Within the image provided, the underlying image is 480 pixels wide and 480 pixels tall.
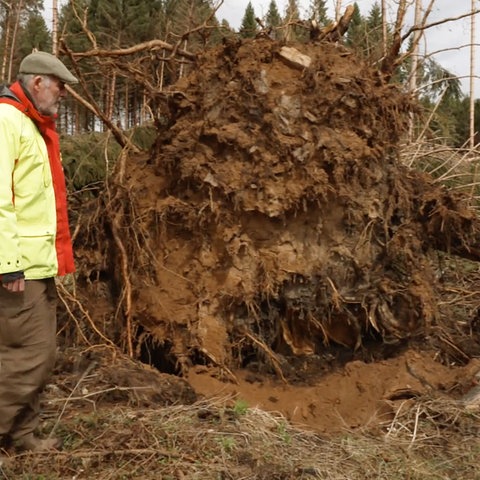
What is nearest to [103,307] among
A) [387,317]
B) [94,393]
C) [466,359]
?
[94,393]

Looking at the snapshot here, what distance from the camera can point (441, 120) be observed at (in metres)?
8.39

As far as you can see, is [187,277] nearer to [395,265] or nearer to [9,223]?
[395,265]

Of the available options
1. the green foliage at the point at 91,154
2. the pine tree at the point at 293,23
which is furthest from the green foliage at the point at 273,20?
the green foliage at the point at 91,154

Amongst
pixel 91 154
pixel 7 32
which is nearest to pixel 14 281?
pixel 91 154

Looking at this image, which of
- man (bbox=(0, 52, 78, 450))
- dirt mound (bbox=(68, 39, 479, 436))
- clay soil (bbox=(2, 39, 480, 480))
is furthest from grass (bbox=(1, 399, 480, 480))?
dirt mound (bbox=(68, 39, 479, 436))

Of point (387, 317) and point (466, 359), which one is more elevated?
point (387, 317)

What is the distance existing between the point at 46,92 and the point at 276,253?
2.45 m

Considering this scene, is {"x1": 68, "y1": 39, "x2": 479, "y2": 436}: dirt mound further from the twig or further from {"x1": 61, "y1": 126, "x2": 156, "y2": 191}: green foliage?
{"x1": 61, "y1": 126, "x2": 156, "y2": 191}: green foliage

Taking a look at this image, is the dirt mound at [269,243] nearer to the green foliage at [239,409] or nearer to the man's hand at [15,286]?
the green foliage at [239,409]

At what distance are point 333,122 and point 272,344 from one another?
1963mm

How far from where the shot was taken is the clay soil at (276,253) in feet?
15.2

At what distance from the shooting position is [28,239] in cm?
285

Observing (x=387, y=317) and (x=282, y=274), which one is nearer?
(x=282, y=274)

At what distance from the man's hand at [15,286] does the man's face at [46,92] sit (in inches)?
34.5
